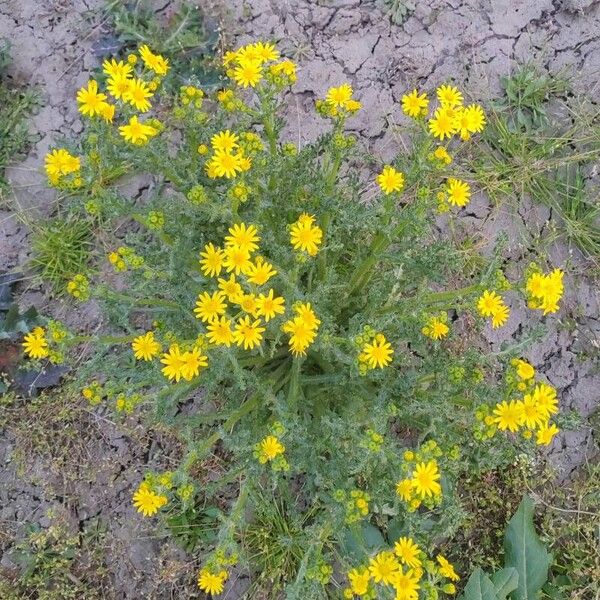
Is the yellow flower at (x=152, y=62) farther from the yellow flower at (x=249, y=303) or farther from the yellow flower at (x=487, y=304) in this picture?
the yellow flower at (x=487, y=304)

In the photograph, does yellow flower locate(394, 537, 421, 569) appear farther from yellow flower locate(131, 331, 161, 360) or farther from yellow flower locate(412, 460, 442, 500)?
yellow flower locate(131, 331, 161, 360)

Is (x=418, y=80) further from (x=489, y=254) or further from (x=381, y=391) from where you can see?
(x=381, y=391)

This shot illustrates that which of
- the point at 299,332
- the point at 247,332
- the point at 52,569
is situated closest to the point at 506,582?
the point at 299,332

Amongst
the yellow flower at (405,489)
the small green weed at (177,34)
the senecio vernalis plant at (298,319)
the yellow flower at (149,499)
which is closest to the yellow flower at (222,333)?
the senecio vernalis plant at (298,319)

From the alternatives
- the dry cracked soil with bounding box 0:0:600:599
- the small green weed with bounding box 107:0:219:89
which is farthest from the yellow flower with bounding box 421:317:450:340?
the small green weed with bounding box 107:0:219:89

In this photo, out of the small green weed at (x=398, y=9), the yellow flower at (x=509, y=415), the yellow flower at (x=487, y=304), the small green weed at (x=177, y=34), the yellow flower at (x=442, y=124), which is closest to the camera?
the yellow flower at (x=509, y=415)

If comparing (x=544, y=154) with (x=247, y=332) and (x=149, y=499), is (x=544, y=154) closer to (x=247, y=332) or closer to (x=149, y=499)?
(x=247, y=332)
